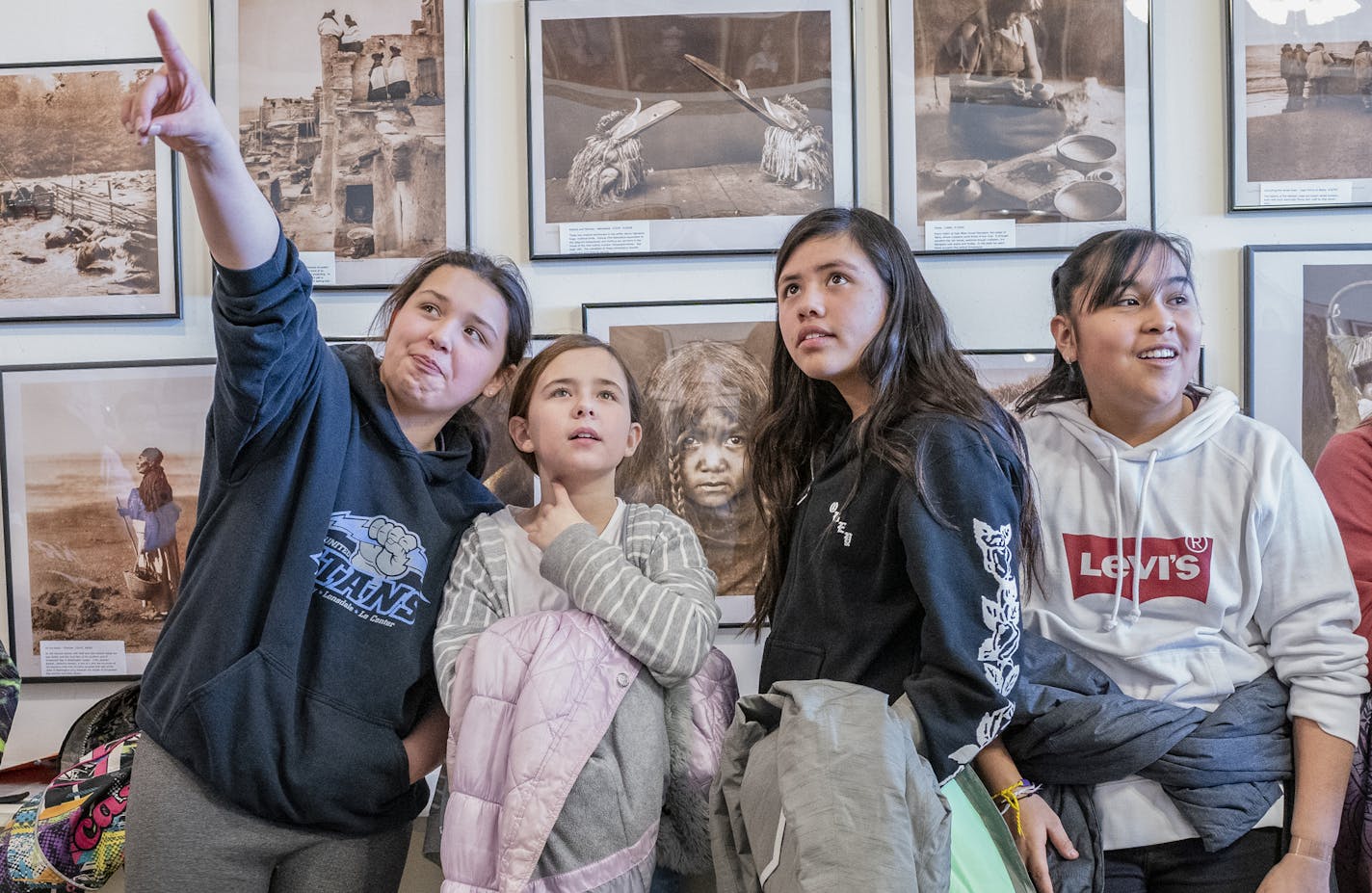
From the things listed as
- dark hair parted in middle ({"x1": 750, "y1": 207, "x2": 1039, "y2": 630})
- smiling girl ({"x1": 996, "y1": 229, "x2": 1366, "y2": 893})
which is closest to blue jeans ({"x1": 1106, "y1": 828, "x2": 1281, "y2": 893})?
smiling girl ({"x1": 996, "y1": 229, "x2": 1366, "y2": 893})

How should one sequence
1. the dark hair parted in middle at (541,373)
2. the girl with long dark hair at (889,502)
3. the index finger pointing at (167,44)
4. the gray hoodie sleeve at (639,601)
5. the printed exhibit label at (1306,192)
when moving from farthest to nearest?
1. the printed exhibit label at (1306,192)
2. the dark hair parted in middle at (541,373)
3. the gray hoodie sleeve at (639,601)
4. the girl with long dark hair at (889,502)
5. the index finger pointing at (167,44)

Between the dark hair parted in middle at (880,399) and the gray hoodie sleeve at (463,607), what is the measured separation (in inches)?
17.9

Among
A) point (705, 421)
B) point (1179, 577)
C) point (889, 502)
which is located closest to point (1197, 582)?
point (1179, 577)

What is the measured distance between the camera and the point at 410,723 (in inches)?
56.6

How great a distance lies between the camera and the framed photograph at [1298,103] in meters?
1.95

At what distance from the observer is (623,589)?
4.34 feet

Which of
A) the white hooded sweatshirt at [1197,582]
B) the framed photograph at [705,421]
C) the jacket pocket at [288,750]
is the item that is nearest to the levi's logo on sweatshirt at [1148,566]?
the white hooded sweatshirt at [1197,582]

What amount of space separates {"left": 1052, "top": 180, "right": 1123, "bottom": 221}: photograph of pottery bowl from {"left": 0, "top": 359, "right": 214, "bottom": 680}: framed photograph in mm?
1874

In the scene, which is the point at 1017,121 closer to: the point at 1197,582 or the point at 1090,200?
the point at 1090,200

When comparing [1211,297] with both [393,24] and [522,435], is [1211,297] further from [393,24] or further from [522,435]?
[393,24]

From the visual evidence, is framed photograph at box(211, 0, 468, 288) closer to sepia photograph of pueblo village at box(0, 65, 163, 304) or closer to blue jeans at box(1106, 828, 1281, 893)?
sepia photograph of pueblo village at box(0, 65, 163, 304)

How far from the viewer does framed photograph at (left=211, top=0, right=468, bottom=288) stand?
2.03 m

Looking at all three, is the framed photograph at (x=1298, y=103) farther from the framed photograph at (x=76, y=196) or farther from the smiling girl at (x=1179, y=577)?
the framed photograph at (x=76, y=196)

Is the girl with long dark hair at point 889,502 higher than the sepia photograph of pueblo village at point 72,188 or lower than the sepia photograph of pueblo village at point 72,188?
lower
